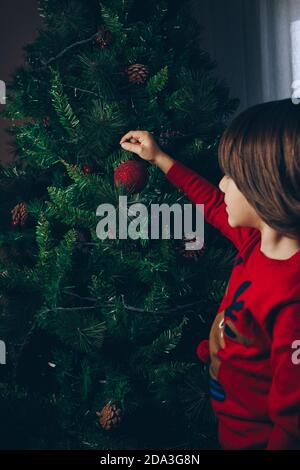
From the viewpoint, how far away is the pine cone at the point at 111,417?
92cm

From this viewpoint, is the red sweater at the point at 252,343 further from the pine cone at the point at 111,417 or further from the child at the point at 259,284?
the pine cone at the point at 111,417

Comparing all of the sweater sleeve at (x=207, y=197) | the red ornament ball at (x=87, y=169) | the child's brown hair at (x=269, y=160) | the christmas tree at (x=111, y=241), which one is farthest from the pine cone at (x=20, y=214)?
the child's brown hair at (x=269, y=160)

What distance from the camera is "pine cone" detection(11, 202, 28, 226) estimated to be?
3.29 feet

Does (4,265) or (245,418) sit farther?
(4,265)

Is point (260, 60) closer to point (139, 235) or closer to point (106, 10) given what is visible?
point (106, 10)

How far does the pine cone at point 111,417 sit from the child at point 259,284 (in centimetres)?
17

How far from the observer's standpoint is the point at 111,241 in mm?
907

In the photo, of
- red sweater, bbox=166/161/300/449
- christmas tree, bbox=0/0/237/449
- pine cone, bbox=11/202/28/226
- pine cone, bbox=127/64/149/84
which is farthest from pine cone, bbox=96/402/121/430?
pine cone, bbox=127/64/149/84

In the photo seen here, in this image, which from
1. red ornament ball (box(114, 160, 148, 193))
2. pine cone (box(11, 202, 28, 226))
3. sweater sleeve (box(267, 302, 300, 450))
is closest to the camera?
sweater sleeve (box(267, 302, 300, 450))

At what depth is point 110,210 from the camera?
2.94ft

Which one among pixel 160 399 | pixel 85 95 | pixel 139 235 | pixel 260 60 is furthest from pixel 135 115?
pixel 260 60

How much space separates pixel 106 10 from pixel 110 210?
1.12 feet

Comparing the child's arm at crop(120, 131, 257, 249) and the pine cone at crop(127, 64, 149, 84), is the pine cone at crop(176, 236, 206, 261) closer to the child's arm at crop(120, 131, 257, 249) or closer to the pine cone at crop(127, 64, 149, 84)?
the child's arm at crop(120, 131, 257, 249)

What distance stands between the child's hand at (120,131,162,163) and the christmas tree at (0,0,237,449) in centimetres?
2
